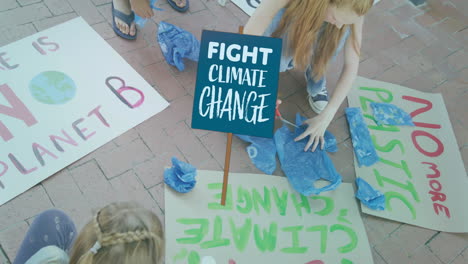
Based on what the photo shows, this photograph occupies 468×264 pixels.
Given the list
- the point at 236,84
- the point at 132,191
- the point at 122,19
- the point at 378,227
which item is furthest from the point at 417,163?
the point at 122,19

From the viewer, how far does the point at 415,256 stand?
1.72m

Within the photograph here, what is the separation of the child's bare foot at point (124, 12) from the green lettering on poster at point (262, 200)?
40.1 inches

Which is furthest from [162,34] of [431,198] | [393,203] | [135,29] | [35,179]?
[431,198]

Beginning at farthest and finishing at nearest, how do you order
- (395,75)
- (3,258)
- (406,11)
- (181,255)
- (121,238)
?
(406,11) < (395,75) < (181,255) < (3,258) < (121,238)

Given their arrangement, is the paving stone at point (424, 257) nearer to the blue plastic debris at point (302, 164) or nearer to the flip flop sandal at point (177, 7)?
the blue plastic debris at point (302, 164)

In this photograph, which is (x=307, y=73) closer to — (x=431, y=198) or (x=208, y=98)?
(x=431, y=198)

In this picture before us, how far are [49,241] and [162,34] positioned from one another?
3.81 feet

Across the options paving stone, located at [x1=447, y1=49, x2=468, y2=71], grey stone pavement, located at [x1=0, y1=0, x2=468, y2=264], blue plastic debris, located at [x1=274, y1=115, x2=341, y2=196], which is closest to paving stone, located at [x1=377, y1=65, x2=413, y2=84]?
grey stone pavement, located at [x1=0, y1=0, x2=468, y2=264]

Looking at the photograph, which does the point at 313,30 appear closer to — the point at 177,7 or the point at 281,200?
the point at 281,200

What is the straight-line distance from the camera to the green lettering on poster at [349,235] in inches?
64.7

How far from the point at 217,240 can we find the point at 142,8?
1189mm

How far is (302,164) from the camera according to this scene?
1820mm

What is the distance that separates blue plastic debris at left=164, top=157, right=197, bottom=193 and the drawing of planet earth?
1.87 ft

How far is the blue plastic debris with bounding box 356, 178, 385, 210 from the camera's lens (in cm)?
176
